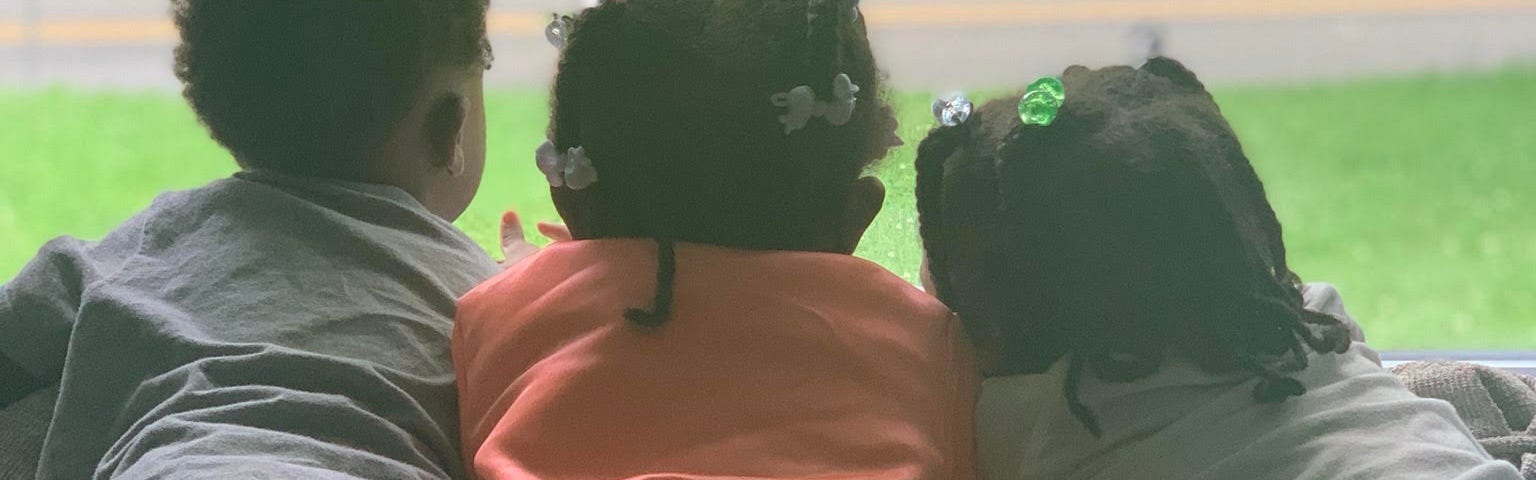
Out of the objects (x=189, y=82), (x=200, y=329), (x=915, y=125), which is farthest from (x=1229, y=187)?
(x=189, y=82)

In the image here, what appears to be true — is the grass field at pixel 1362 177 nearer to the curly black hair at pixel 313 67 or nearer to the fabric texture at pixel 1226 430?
the curly black hair at pixel 313 67

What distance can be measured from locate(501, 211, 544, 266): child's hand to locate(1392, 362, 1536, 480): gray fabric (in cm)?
62

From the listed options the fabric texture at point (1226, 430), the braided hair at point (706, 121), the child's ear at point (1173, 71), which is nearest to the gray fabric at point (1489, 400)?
the fabric texture at point (1226, 430)

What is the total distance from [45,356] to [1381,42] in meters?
2.17

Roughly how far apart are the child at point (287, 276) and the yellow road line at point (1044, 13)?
0.18 meters

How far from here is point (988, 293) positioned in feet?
2.68

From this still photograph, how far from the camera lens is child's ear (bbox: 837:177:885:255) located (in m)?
0.88

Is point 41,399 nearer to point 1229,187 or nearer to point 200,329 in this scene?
point 200,329

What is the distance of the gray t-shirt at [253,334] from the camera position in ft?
2.57

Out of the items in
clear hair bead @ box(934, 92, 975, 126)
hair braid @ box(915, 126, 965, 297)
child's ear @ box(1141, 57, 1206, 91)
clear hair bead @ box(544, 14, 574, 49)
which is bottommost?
hair braid @ box(915, 126, 965, 297)

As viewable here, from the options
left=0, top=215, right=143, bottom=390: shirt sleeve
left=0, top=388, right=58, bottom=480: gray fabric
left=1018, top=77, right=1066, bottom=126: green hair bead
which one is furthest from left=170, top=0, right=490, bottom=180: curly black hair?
left=1018, top=77, right=1066, bottom=126: green hair bead

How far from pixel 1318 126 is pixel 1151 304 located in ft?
7.07

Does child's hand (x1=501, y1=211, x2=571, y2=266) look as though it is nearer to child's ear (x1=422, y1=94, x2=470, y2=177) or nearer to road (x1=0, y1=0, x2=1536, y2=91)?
child's ear (x1=422, y1=94, x2=470, y2=177)

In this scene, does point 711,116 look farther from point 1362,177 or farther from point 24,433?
point 1362,177
